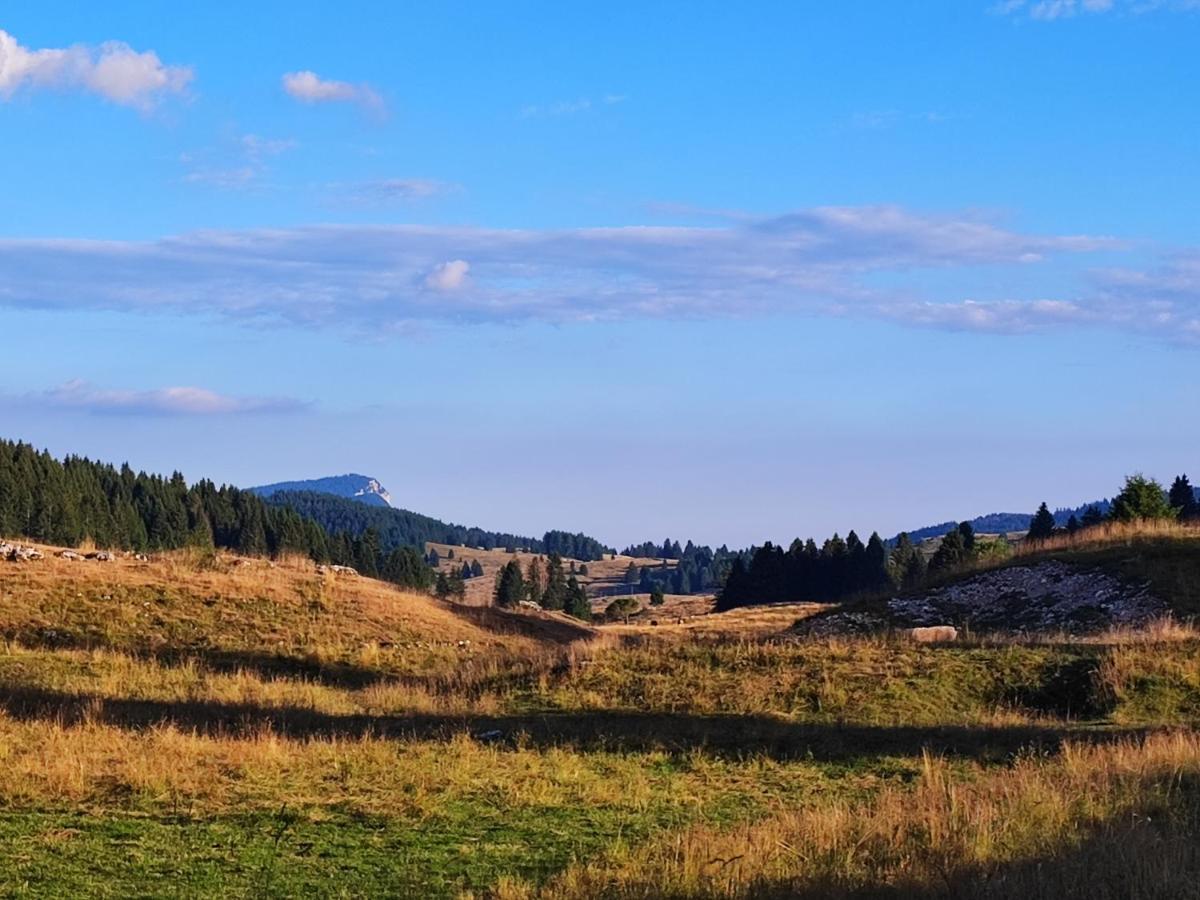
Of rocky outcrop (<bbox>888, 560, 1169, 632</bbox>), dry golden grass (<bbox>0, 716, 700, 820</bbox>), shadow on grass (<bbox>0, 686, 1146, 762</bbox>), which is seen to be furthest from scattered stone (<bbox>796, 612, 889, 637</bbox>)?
dry golden grass (<bbox>0, 716, 700, 820</bbox>)

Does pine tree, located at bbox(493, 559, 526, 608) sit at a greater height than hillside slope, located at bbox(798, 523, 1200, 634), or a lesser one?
lesser

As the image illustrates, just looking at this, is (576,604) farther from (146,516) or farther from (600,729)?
(600,729)

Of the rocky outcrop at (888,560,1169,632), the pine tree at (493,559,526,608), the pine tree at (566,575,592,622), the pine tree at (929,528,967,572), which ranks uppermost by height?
the pine tree at (929,528,967,572)

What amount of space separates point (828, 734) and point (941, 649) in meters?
5.99

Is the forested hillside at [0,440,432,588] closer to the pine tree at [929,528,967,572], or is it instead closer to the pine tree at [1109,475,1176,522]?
the pine tree at [929,528,967,572]

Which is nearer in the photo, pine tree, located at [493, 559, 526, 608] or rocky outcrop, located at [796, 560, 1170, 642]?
rocky outcrop, located at [796, 560, 1170, 642]

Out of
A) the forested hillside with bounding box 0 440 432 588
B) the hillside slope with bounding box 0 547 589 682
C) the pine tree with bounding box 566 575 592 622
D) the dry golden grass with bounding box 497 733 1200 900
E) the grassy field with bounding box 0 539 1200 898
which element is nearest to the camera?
the dry golden grass with bounding box 497 733 1200 900

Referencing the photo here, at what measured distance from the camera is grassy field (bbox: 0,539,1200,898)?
8.88m

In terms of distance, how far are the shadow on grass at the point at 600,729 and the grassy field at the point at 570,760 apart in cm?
8

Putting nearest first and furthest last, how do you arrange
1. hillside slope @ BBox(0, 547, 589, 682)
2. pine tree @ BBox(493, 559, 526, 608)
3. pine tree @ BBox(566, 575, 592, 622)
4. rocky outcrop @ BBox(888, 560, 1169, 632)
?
hillside slope @ BBox(0, 547, 589, 682)
rocky outcrop @ BBox(888, 560, 1169, 632)
pine tree @ BBox(566, 575, 592, 622)
pine tree @ BBox(493, 559, 526, 608)

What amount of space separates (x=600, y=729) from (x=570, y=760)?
2.82 meters

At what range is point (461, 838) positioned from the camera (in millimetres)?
11086

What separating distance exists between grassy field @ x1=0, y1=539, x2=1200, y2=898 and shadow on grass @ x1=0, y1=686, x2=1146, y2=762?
0.08 meters

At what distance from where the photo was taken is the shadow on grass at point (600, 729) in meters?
16.4
